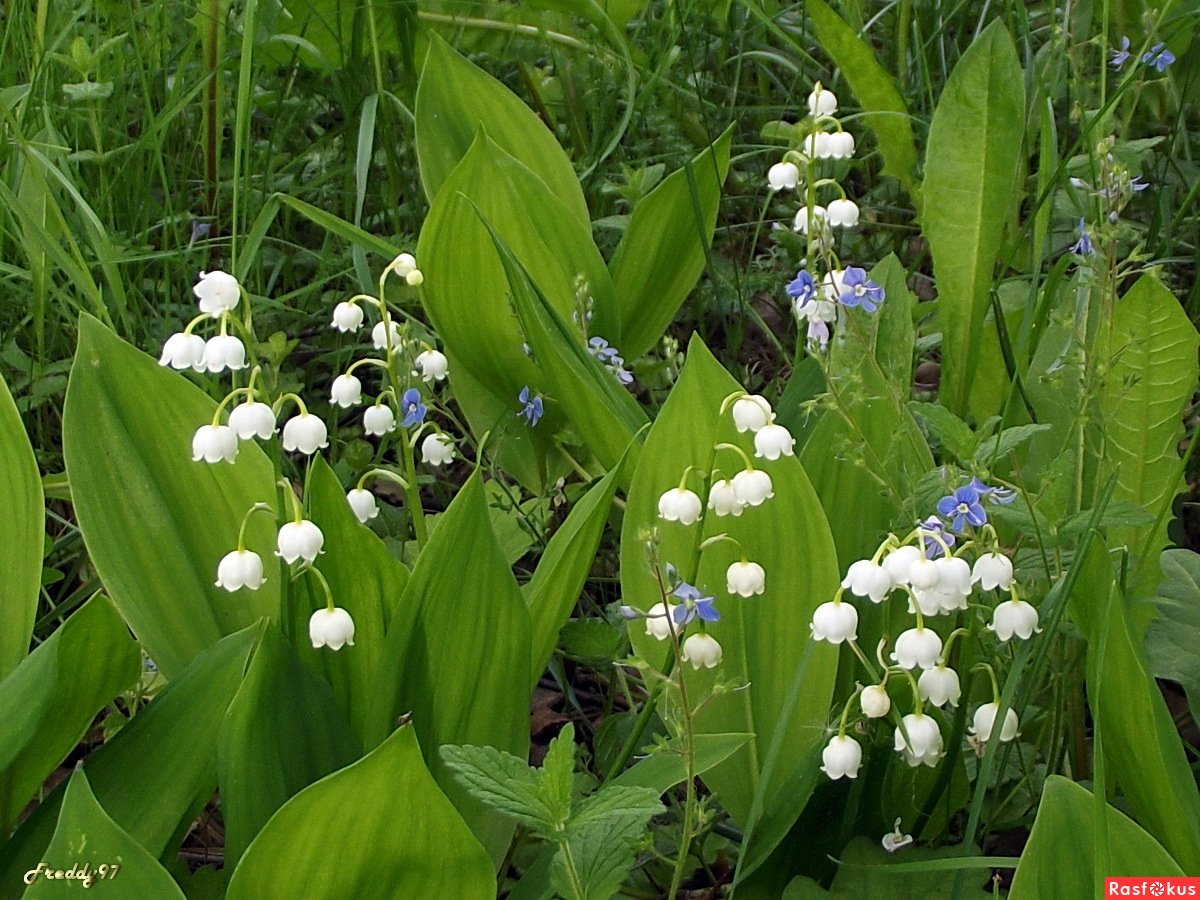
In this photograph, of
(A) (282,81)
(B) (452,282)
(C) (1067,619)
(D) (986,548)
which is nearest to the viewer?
(D) (986,548)

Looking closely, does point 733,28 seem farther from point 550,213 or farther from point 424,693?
point 424,693

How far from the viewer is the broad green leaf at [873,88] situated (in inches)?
82.5

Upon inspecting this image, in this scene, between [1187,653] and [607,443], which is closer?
[1187,653]

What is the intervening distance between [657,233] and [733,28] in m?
1.36

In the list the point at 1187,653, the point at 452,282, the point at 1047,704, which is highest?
the point at 452,282

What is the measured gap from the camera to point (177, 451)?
142 centimetres

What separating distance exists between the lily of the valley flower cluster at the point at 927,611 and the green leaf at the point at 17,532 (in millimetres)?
799

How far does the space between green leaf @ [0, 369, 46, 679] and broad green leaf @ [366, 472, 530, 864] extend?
39 cm

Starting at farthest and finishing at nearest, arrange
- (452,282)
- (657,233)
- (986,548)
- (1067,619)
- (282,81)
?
(282,81)
(657,233)
(452,282)
(1067,619)
(986,548)

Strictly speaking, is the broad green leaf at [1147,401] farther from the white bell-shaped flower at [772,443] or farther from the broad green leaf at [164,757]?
the broad green leaf at [164,757]

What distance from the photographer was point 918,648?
1093mm

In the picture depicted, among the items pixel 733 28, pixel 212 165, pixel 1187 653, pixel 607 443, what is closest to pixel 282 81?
pixel 212 165

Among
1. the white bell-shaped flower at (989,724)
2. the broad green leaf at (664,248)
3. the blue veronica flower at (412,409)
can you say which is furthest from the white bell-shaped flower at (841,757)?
the broad green leaf at (664,248)

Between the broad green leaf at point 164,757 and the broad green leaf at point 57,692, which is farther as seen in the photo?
the broad green leaf at point 164,757
